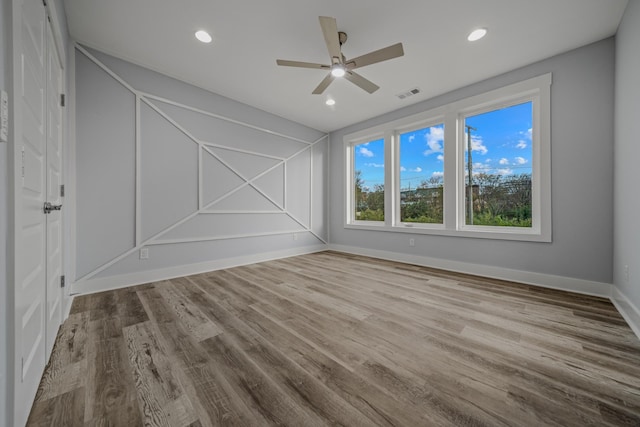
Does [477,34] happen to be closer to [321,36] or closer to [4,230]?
[321,36]

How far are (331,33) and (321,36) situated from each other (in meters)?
0.63

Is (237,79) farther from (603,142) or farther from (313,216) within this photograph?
(603,142)

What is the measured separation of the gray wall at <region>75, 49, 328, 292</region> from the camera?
8.77ft

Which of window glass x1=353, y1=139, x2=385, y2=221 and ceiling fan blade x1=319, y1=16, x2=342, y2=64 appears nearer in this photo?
ceiling fan blade x1=319, y1=16, x2=342, y2=64

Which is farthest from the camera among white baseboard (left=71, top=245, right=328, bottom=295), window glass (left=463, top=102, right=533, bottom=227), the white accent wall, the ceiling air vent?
the ceiling air vent

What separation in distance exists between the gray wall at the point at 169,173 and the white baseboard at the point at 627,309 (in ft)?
13.7

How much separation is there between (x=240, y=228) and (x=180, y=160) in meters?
1.34

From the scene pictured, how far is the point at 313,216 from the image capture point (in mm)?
5227

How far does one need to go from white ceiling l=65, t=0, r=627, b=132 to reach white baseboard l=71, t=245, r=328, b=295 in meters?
2.60

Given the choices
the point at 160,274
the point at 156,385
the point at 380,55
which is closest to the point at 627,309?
the point at 380,55

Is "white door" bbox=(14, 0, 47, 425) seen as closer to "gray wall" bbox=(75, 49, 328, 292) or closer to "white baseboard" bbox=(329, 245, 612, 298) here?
"gray wall" bbox=(75, 49, 328, 292)

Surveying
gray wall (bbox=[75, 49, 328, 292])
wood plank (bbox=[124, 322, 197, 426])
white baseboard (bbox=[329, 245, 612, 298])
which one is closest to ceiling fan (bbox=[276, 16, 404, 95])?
gray wall (bbox=[75, 49, 328, 292])

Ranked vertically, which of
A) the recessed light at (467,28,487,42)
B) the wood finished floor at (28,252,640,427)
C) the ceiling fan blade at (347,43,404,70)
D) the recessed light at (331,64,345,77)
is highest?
the recessed light at (467,28,487,42)

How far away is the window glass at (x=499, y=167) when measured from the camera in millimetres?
3143
